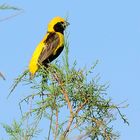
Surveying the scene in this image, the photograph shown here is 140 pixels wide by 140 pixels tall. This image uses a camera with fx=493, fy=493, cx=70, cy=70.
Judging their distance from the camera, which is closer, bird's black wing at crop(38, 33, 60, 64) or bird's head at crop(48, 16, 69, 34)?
bird's black wing at crop(38, 33, 60, 64)

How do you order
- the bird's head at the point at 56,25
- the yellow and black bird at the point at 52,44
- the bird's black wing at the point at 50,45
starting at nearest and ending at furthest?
1. the yellow and black bird at the point at 52,44
2. the bird's black wing at the point at 50,45
3. the bird's head at the point at 56,25

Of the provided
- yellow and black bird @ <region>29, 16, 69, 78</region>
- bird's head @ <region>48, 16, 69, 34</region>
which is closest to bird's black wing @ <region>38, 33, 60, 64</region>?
yellow and black bird @ <region>29, 16, 69, 78</region>

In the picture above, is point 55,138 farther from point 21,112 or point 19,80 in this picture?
point 19,80

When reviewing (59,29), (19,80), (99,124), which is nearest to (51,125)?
(99,124)

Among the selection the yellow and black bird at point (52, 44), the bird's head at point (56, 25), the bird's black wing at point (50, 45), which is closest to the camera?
the yellow and black bird at point (52, 44)

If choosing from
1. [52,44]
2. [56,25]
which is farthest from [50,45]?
[56,25]

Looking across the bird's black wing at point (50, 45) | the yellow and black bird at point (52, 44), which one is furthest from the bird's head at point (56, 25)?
the bird's black wing at point (50, 45)

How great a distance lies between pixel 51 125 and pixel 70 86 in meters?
0.40

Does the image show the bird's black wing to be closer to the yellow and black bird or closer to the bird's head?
the yellow and black bird

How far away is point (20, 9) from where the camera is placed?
6.18 feet

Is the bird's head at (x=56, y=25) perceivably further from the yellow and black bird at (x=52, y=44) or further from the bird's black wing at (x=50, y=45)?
the bird's black wing at (x=50, y=45)

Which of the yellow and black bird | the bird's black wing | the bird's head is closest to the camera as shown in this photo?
the yellow and black bird

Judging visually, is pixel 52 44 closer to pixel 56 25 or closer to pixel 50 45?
pixel 50 45

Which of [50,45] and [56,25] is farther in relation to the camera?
[56,25]
